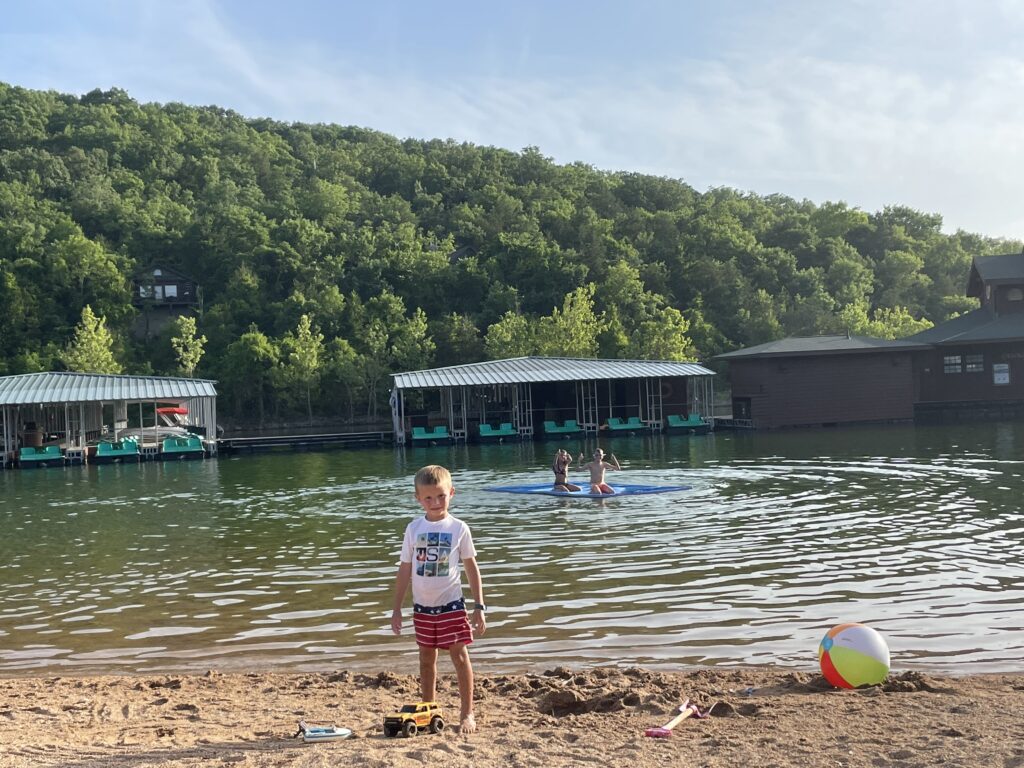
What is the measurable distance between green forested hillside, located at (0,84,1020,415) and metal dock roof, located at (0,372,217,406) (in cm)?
1641

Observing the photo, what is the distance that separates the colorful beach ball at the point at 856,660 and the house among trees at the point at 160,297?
67.5m

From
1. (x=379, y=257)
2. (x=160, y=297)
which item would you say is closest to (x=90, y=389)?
(x=160, y=297)

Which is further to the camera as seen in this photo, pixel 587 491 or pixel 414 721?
pixel 587 491

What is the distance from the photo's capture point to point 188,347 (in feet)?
205

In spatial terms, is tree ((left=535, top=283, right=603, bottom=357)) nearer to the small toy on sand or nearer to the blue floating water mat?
the blue floating water mat

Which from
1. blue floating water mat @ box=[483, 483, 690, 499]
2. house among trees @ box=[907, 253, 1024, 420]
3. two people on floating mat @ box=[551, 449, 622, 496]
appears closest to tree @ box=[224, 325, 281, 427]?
house among trees @ box=[907, 253, 1024, 420]

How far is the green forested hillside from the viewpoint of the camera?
205 ft

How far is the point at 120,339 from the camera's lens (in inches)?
2596

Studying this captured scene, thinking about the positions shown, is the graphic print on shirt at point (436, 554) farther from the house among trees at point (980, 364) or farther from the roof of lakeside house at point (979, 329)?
the roof of lakeside house at point (979, 329)

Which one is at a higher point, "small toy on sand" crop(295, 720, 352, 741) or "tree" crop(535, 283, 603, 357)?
"tree" crop(535, 283, 603, 357)

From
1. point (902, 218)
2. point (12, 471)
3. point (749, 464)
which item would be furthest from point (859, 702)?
point (902, 218)

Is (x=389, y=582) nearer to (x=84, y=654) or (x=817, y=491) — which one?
(x=84, y=654)

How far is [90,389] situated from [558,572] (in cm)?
3340

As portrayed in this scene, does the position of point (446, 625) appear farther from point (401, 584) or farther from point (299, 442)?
point (299, 442)
